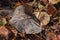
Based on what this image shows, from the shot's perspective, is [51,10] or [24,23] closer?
[24,23]

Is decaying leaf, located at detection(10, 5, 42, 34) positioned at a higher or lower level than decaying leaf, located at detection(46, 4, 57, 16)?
lower

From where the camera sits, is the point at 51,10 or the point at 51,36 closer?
the point at 51,36

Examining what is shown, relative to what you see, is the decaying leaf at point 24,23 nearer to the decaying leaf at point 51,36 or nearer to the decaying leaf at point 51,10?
the decaying leaf at point 51,36

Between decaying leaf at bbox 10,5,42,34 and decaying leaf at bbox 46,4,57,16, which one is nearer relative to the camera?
decaying leaf at bbox 10,5,42,34

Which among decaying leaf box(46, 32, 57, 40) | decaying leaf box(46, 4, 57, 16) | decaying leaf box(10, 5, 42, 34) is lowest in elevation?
decaying leaf box(46, 32, 57, 40)

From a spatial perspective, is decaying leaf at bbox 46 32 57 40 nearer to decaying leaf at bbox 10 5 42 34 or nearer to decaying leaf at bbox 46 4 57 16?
decaying leaf at bbox 10 5 42 34

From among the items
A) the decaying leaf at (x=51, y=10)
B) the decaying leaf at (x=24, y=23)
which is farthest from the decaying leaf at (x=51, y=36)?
the decaying leaf at (x=51, y=10)

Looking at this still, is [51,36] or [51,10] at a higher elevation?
[51,10]

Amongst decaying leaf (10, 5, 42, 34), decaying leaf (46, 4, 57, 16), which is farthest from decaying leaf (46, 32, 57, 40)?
decaying leaf (46, 4, 57, 16)

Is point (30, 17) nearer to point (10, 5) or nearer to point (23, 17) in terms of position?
point (23, 17)
